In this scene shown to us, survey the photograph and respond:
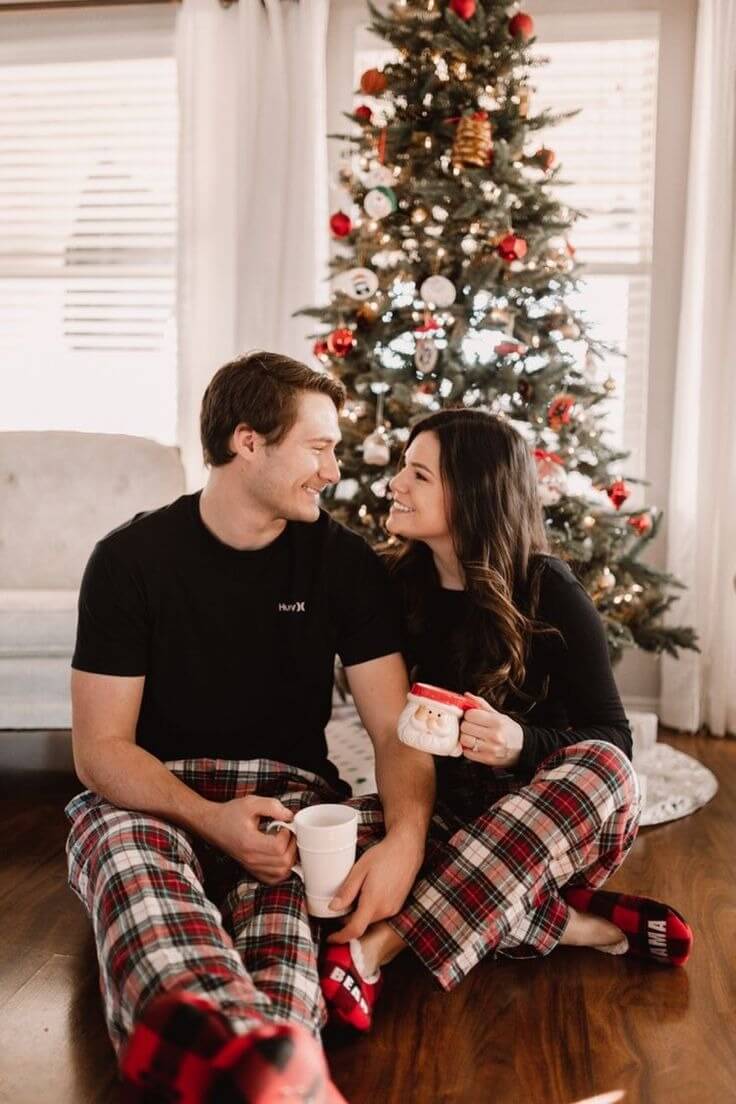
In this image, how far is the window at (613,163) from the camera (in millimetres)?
3764

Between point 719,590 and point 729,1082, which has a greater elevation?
point 719,590

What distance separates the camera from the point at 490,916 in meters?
1.63

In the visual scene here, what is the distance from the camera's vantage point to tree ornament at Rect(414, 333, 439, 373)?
9.57ft

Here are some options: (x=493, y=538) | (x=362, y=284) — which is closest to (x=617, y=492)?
(x=362, y=284)

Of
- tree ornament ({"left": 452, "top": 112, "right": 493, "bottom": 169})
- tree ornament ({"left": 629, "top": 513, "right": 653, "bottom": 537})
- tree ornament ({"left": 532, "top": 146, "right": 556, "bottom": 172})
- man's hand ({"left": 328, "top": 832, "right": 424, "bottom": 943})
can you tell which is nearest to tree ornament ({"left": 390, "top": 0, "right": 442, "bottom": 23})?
tree ornament ({"left": 452, "top": 112, "right": 493, "bottom": 169})

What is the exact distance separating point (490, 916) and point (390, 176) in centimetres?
218

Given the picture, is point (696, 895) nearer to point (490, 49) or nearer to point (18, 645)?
point (18, 645)

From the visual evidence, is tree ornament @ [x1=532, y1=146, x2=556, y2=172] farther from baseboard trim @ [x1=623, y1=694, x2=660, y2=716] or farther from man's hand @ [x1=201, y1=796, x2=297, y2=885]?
man's hand @ [x1=201, y1=796, x2=297, y2=885]

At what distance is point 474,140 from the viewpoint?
288 cm

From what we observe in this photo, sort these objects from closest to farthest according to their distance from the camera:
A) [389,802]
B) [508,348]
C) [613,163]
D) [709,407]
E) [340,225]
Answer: [389,802] < [508,348] < [340,225] < [709,407] < [613,163]

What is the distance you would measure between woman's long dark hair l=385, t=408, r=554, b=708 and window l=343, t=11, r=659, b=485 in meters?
1.94

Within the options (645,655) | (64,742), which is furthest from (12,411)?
(645,655)

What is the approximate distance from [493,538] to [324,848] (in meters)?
0.69

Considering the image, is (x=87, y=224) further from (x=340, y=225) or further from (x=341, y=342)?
A: (x=341, y=342)
